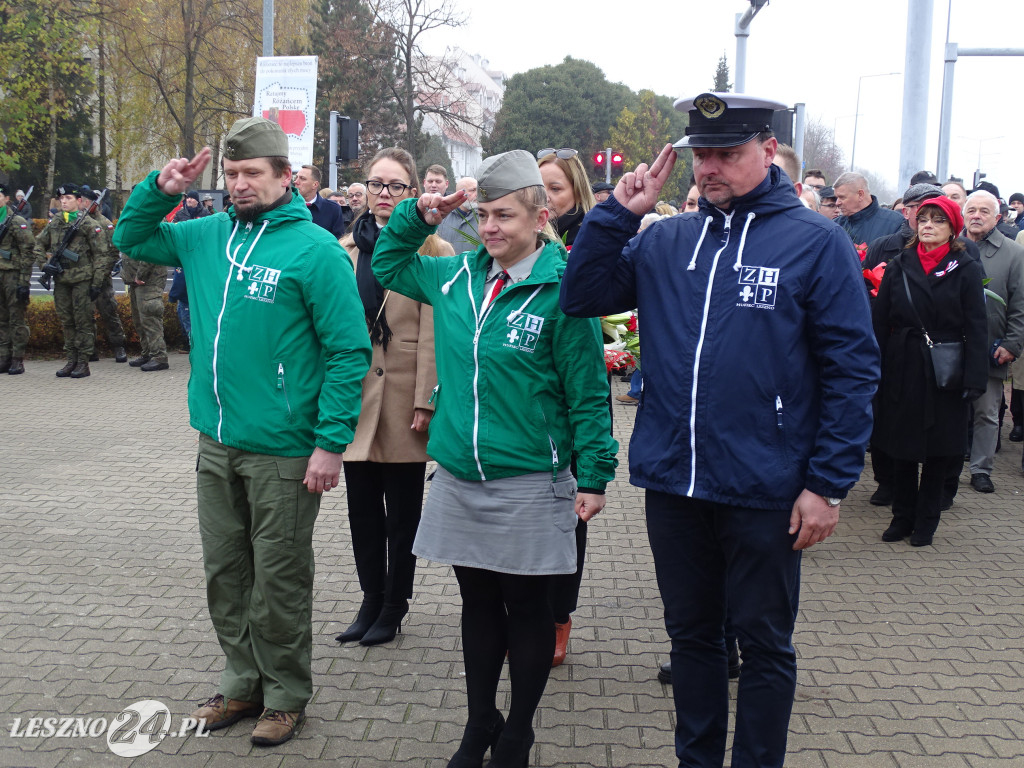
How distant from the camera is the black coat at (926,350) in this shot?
611cm

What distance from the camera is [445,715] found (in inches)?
151

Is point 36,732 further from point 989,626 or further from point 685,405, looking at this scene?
point 989,626

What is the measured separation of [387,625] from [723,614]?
194 centimetres

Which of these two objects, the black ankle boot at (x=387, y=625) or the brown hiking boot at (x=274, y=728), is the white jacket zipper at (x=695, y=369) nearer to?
the brown hiking boot at (x=274, y=728)

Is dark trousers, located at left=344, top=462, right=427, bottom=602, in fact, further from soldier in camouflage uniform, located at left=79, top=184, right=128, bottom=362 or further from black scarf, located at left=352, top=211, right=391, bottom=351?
soldier in camouflage uniform, located at left=79, top=184, right=128, bottom=362

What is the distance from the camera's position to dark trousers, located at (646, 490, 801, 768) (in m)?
2.87

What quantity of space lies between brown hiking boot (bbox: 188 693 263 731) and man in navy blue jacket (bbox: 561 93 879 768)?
5.49ft

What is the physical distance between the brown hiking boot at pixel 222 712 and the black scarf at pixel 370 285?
1596 millimetres

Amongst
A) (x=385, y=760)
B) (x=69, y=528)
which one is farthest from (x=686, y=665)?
(x=69, y=528)

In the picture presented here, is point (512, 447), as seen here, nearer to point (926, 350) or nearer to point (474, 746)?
point (474, 746)

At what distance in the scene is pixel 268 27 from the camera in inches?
682

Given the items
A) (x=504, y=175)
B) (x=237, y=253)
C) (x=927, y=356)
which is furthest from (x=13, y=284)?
(x=504, y=175)

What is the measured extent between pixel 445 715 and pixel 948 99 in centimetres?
2049

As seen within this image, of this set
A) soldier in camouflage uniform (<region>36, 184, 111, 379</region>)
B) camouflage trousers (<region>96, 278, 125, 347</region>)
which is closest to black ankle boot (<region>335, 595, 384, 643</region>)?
soldier in camouflage uniform (<region>36, 184, 111, 379</region>)
